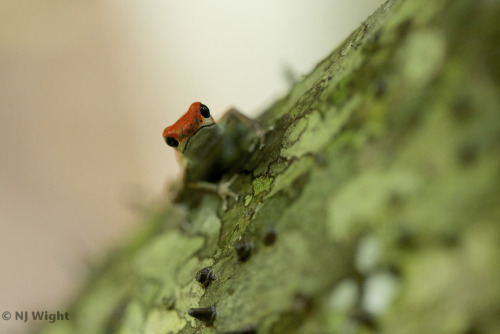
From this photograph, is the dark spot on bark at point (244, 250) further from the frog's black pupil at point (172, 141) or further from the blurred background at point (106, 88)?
the blurred background at point (106, 88)

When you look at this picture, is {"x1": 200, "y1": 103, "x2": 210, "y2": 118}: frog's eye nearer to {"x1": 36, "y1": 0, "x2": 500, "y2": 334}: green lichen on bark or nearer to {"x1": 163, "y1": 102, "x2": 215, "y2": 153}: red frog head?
{"x1": 163, "y1": 102, "x2": 215, "y2": 153}: red frog head

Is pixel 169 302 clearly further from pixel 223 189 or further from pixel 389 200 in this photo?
pixel 389 200

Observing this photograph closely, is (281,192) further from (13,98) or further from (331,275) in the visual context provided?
(13,98)

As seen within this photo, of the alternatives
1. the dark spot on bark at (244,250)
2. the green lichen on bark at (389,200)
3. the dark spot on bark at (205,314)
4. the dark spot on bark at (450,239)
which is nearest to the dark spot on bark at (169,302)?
the green lichen on bark at (389,200)

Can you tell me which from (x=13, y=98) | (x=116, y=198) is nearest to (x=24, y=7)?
(x=13, y=98)

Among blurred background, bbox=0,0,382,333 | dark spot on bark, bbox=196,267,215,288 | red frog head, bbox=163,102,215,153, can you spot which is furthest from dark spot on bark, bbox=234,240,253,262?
blurred background, bbox=0,0,382,333

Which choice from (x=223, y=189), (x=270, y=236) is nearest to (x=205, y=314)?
(x=270, y=236)

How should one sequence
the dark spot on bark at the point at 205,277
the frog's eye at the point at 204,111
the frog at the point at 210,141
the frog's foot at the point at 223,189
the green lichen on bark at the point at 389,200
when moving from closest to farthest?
the green lichen on bark at the point at 389,200 < the dark spot on bark at the point at 205,277 < the frog's foot at the point at 223,189 < the frog at the point at 210,141 < the frog's eye at the point at 204,111

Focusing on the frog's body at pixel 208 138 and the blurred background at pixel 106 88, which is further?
the blurred background at pixel 106 88

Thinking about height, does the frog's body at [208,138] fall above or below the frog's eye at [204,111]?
below

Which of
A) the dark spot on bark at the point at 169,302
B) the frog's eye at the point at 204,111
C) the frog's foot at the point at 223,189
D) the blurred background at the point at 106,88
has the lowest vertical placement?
the dark spot on bark at the point at 169,302
